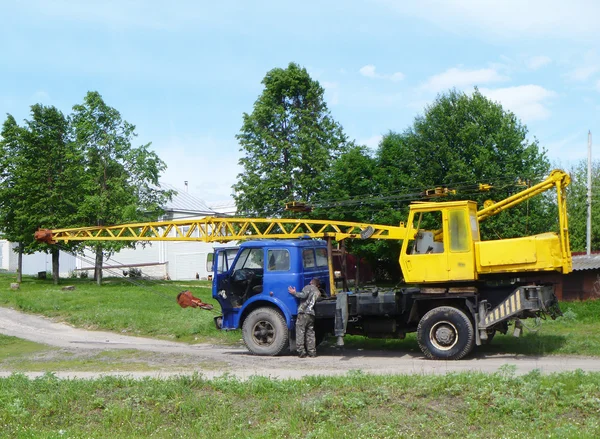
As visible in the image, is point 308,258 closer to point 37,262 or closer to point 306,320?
point 306,320

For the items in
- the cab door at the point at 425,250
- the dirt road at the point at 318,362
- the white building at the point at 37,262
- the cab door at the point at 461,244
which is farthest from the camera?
the white building at the point at 37,262

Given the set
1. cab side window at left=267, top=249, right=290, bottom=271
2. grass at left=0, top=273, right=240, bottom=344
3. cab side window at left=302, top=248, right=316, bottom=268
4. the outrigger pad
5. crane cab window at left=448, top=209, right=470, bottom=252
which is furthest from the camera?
grass at left=0, top=273, right=240, bottom=344

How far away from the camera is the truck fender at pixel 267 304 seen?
633 inches

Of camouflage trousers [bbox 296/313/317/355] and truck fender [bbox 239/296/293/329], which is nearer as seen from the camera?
camouflage trousers [bbox 296/313/317/355]

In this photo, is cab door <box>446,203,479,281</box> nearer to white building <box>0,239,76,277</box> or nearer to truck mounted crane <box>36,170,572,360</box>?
truck mounted crane <box>36,170,572,360</box>

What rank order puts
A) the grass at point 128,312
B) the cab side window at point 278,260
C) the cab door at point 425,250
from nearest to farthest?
the cab door at point 425,250 → the cab side window at point 278,260 → the grass at point 128,312

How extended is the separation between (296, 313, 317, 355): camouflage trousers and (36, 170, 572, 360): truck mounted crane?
261mm

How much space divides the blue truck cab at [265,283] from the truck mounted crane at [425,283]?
0.08 ft

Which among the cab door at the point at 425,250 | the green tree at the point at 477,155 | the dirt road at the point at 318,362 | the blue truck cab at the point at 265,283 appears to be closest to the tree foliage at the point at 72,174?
the green tree at the point at 477,155

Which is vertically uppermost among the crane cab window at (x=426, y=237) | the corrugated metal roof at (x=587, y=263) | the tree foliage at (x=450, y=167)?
the tree foliage at (x=450, y=167)

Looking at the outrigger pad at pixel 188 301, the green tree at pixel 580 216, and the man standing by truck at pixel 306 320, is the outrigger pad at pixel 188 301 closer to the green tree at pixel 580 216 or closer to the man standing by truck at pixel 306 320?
the man standing by truck at pixel 306 320

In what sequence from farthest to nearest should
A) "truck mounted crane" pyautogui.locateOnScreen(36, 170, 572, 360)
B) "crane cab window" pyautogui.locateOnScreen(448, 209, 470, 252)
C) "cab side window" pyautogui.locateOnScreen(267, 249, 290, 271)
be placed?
"cab side window" pyautogui.locateOnScreen(267, 249, 290, 271) < "crane cab window" pyautogui.locateOnScreen(448, 209, 470, 252) < "truck mounted crane" pyautogui.locateOnScreen(36, 170, 572, 360)

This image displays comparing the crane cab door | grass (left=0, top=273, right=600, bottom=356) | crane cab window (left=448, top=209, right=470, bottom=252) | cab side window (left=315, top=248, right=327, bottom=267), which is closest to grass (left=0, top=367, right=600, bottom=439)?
the crane cab door

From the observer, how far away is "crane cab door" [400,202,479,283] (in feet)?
48.2
